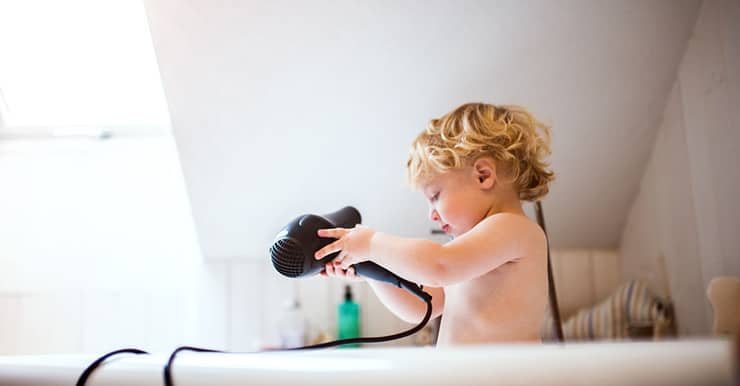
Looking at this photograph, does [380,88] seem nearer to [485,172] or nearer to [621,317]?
[485,172]

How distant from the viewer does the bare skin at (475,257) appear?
43.3 inches

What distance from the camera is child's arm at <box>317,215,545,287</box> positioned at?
108 centimetres

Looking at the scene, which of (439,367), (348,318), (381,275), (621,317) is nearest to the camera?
(439,367)

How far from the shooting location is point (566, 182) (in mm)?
1968

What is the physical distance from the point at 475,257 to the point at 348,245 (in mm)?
206

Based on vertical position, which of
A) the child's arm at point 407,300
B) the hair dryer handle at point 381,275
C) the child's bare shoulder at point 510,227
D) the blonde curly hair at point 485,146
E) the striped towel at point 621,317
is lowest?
the striped towel at point 621,317

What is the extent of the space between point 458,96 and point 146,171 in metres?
1.01

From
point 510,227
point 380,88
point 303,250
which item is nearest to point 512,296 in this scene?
point 510,227

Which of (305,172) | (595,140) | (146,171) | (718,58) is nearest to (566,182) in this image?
(595,140)

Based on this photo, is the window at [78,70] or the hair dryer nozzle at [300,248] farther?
Answer: the window at [78,70]

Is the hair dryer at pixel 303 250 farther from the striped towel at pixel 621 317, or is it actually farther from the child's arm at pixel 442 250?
the striped towel at pixel 621 317

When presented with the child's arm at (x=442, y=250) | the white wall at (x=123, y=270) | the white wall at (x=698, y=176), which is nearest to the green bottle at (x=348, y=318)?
the white wall at (x=123, y=270)

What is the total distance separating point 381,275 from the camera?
3.92 ft

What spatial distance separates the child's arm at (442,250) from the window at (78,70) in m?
0.97
